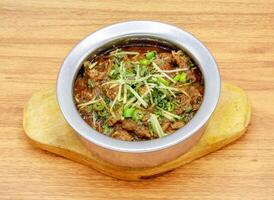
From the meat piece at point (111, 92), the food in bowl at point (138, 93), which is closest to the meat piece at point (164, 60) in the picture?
the food in bowl at point (138, 93)

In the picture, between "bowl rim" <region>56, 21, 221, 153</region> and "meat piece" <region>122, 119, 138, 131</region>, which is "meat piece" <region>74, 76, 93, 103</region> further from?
"meat piece" <region>122, 119, 138, 131</region>

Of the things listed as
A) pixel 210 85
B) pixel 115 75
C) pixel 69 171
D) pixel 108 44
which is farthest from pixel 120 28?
pixel 69 171

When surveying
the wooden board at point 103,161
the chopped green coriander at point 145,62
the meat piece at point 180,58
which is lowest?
the wooden board at point 103,161

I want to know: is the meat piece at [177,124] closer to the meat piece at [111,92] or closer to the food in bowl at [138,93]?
the food in bowl at [138,93]

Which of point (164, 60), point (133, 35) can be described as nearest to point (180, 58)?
point (164, 60)

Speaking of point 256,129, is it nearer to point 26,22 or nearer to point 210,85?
point 210,85

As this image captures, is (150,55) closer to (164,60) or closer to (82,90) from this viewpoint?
(164,60)

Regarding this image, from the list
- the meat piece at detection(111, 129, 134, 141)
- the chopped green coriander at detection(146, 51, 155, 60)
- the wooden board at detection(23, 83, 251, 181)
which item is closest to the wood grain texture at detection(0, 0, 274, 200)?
the wooden board at detection(23, 83, 251, 181)
